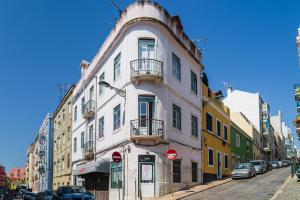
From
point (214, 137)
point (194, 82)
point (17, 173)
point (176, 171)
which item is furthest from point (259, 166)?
point (17, 173)

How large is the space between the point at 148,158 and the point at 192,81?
376 inches

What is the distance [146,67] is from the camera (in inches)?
1029

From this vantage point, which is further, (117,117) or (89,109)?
(89,109)

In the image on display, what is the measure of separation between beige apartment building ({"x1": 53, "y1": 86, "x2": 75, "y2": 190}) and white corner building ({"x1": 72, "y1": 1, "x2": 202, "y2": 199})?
1375 cm

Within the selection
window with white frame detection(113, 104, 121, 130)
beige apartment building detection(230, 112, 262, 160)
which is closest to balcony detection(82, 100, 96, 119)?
window with white frame detection(113, 104, 121, 130)

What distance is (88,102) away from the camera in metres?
35.8

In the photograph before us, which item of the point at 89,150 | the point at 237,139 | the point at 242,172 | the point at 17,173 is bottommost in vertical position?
the point at 17,173

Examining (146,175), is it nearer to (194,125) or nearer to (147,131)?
(147,131)

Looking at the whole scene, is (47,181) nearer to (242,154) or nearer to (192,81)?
(242,154)

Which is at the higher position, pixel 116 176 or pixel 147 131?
pixel 147 131

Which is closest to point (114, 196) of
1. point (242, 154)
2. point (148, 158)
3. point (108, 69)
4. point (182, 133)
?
point (148, 158)

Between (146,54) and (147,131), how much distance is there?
16.0 ft

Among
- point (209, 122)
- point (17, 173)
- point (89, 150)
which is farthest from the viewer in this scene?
point (17, 173)

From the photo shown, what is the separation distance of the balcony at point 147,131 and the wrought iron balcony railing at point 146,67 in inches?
109
